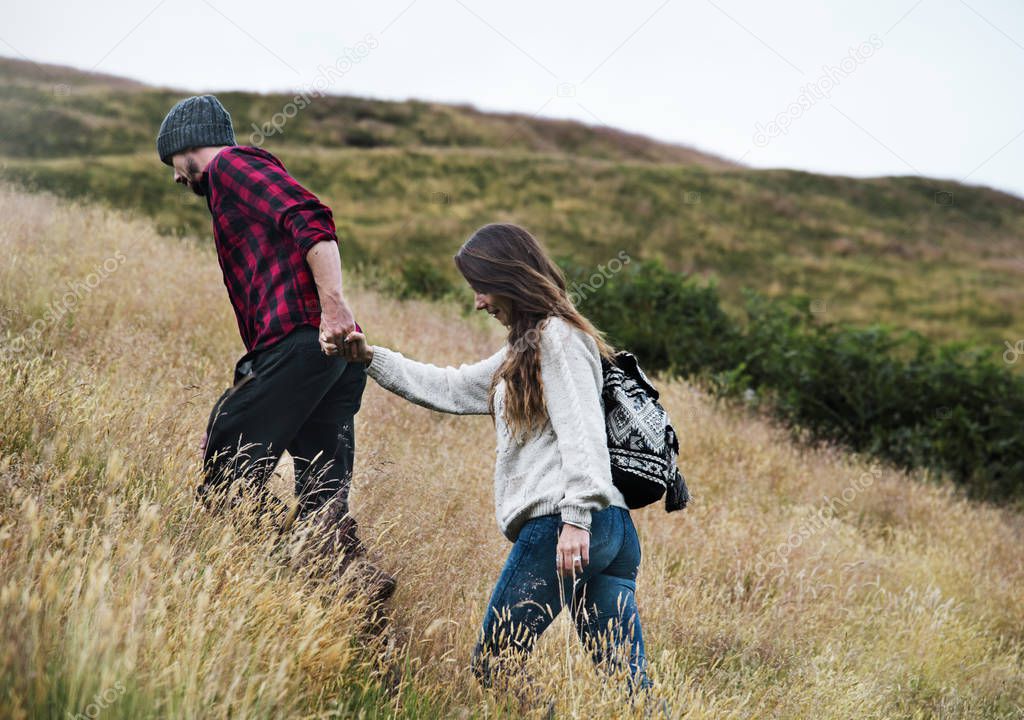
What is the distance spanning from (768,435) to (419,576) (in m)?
5.70

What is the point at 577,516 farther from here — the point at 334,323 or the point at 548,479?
the point at 334,323

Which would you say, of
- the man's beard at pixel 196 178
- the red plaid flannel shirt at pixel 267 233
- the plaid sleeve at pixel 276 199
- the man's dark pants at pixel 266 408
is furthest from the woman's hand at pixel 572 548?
the man's beard at pixel 196 178

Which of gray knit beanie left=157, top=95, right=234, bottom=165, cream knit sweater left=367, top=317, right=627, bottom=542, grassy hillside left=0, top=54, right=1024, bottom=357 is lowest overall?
cream knit sweater left=367, top=317, right=627, bottom=542

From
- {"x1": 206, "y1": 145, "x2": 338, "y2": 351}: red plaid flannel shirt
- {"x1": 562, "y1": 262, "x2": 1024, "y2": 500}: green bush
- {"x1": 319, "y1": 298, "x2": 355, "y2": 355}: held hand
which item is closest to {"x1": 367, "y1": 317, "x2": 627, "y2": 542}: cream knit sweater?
{"x1": 319, "y1": 298, "x2": 355, "y2": 355}: held hand

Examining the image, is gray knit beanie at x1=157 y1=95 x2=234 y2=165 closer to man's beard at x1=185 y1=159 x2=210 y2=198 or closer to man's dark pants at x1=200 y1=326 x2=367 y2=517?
man's beard at x1=185 y1=159 x2=210 y2=198

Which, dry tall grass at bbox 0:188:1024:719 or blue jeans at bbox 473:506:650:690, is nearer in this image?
dry tall grass at bbox 0:188:1024:719

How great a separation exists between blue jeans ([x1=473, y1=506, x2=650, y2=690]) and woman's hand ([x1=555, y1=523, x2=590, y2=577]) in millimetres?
84

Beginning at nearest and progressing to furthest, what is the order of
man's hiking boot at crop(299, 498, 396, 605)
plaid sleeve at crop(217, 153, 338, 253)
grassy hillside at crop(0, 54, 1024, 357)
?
1. man's hiking boot at crop(299, 498, 396, 605)
2. plaid sleeve at crop(217, 153, 338, 253)
3. grassy hillside at crop(0, 54, 1024, 357)

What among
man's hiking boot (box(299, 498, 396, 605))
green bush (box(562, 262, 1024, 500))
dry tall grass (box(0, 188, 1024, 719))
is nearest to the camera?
dry tall grass (box(0, 188, 1024, 719))

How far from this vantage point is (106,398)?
11.7 ft

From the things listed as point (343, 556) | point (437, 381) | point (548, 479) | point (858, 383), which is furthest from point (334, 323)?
point (858, 383)

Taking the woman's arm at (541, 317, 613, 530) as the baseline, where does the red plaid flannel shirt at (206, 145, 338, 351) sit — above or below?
above

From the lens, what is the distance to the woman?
2438 millimetres

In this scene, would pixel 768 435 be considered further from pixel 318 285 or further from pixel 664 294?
pixel 318 285
